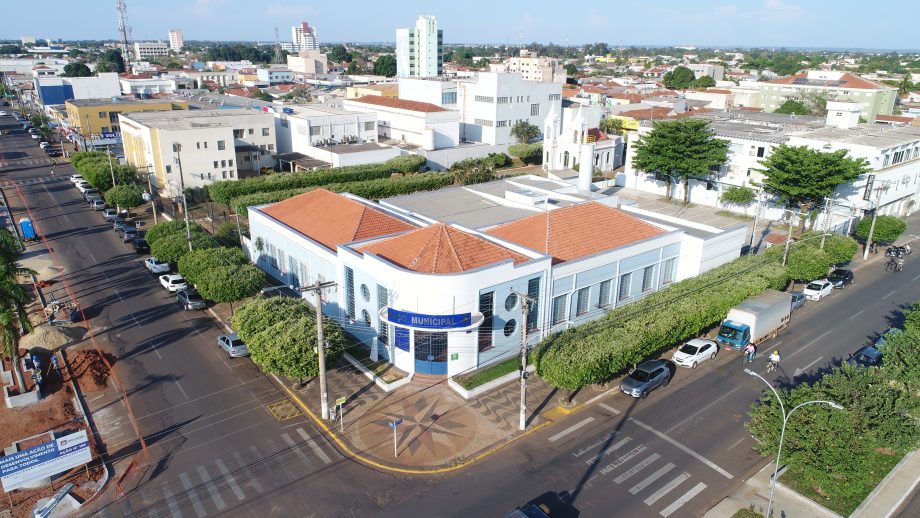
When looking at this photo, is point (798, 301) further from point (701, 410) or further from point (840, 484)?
point (840, 484)

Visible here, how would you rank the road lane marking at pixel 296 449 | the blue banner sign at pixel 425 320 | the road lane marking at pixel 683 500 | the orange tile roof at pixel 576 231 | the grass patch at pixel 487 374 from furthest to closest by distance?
the orange tile roof at pixel 576 231 → the grass patch at pixel 487 374 → the blue banner sign at pixel 425 320 → the road lane marking at pixel 296 449 → the road lane marking at pixel 683 500

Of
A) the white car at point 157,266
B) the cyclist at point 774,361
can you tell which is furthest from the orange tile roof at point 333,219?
the cyclist at point 774,361

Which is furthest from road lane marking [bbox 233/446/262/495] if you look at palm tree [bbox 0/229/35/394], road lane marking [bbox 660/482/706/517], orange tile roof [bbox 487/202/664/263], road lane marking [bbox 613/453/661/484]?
orange tile roof [bbox 487/202/664/263]

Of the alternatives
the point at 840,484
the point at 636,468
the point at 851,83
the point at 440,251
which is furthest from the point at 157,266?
the point at 851,83

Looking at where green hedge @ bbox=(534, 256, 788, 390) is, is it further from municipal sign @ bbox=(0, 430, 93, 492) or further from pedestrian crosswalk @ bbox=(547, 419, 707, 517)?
municipal sign @ bbox=(0, 430, 93, 492)

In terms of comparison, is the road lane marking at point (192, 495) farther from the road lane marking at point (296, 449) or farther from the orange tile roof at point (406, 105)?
the orange tile roof at point (406, 105)

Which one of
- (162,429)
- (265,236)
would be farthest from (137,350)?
(265,236)

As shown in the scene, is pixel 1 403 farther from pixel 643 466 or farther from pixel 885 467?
pixel 885 467
